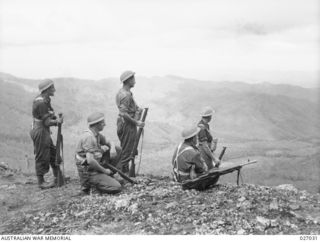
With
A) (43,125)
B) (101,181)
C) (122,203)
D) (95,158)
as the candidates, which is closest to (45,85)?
(43,125)

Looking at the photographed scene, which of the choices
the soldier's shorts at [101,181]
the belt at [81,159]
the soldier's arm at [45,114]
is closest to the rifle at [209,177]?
the soldier's shorts at [101,181]

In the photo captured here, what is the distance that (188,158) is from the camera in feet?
27.2

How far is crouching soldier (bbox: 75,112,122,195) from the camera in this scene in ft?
28.2

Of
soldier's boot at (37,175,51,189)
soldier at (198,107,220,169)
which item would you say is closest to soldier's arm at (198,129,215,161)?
soldier at (198,107,220,169)

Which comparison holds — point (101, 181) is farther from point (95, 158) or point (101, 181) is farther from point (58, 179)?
point (58, 179)

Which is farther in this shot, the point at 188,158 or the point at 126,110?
the point at 126,110

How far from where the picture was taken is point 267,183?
1820cm

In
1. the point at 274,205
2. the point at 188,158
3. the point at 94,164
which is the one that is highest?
the point at 188,158

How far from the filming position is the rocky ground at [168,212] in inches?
276

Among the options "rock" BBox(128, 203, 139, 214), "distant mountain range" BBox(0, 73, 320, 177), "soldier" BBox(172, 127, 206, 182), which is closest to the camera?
"rock" BBox(128, 203, 139, 214)

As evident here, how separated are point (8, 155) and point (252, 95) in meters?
52.8

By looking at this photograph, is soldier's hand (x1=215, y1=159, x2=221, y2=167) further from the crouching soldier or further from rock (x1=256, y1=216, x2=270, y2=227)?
rock (x1=256, y1=216, x2=270, y2=227)

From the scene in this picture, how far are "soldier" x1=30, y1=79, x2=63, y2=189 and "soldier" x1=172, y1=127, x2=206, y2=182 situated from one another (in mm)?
2874

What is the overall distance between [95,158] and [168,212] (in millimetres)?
1943
